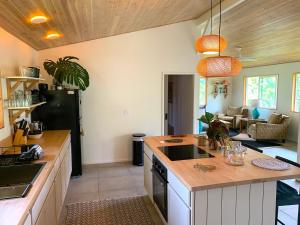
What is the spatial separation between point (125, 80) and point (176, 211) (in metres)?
3.49

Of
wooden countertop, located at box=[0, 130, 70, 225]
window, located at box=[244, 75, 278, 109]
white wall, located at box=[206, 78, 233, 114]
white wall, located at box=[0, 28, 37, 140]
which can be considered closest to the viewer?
wooden countertop, located at box=[0, 130, 70, 225]

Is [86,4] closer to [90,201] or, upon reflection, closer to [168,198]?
[168,198]

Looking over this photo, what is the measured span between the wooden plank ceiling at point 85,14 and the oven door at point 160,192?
2.10 meters

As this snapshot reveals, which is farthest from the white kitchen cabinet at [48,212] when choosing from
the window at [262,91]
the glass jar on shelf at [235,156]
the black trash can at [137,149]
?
the window at [262,91]

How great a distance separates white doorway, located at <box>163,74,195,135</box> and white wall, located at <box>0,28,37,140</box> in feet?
9.72

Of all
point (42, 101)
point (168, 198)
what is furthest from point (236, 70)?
point (42, 101)

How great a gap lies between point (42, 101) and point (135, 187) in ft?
7.13

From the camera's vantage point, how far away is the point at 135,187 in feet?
13.2

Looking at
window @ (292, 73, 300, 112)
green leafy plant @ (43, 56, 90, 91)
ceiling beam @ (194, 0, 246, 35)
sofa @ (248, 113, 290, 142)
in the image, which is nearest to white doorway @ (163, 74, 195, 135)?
ceiling beam @ (194, 0, 246, 35)

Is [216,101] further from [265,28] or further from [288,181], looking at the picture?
[288,181]

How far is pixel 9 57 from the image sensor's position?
3.09 m

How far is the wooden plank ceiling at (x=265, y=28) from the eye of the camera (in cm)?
386

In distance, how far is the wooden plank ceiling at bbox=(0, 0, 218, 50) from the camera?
235 cm

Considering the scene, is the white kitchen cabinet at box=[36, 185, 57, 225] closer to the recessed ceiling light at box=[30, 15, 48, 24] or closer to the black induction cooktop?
the black induction cooktop
